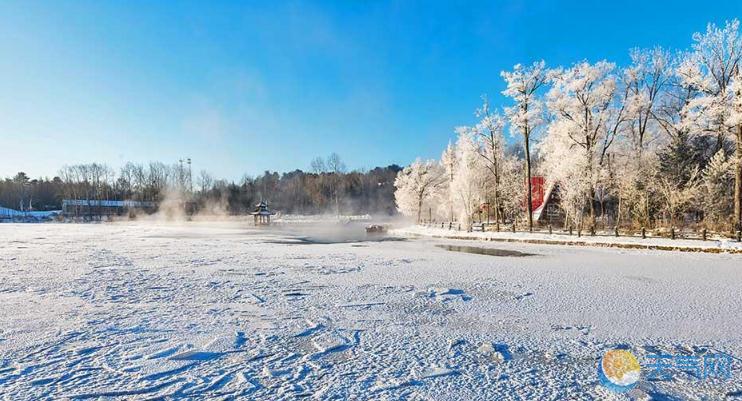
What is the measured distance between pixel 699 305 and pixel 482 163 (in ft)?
133

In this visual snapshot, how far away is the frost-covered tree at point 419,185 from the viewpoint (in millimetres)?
57531

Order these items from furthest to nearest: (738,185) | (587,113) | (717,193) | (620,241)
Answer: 1. (587,113)
2. (717,193)
3. (620,241)
4. (738,185)

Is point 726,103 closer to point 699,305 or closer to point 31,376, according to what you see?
point 699,305

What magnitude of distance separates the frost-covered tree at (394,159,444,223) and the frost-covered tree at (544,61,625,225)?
2603 cm

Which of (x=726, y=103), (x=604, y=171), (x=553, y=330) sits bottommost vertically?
(x=553, y=330)

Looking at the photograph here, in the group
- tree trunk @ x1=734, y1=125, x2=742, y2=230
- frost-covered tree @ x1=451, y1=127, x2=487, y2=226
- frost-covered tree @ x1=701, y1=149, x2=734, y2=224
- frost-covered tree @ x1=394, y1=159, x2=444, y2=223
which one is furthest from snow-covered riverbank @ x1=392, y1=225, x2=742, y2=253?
frost-covered tree @ x1=394, y1=159, x2=444, y2=223

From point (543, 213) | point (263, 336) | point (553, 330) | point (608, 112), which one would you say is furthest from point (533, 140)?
point (263, 336)

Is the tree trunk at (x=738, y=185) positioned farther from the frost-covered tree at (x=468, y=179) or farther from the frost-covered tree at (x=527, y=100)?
the frost-covered tree at (x=468, y=179)

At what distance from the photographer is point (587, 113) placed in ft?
99.8

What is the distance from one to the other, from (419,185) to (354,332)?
169 feet

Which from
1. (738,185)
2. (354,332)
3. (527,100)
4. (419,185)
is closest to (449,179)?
(419,185)

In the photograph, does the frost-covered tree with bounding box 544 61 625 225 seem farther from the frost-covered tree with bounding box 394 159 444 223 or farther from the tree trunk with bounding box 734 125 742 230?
the frost-covered tree with bounding box 394 159 444 223

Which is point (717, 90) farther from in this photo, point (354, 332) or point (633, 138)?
point (354, 332)

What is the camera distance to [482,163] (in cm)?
4797
